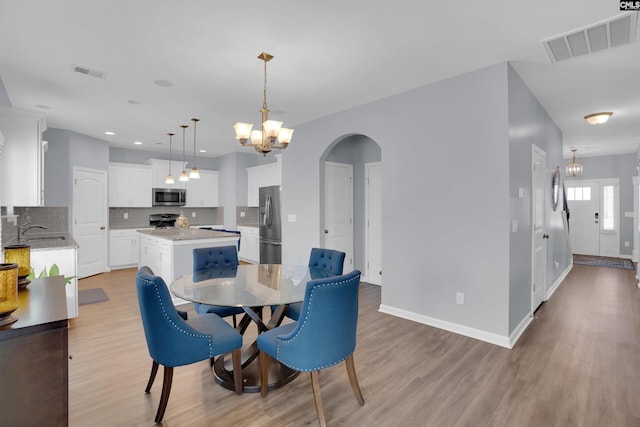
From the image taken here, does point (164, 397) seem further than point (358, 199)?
No

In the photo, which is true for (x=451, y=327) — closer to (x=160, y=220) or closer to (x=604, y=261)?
(x=604, y=261)

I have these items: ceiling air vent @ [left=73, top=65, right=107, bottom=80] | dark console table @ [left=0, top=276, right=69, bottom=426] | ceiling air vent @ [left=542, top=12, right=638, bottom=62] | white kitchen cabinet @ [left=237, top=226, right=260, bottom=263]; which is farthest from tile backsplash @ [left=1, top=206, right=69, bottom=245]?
ceiling air vent @ [left=542, top=12, right=638, bottom=62]

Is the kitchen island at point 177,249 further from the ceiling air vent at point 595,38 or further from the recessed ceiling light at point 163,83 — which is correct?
the ceiling air vent at point 595,38

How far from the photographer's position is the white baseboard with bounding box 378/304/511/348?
3053 mm

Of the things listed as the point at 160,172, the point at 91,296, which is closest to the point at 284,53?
the point at 91,296

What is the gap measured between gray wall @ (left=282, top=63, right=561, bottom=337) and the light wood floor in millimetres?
434

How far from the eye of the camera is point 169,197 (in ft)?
24.6

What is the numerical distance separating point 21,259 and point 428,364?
2.88 metres

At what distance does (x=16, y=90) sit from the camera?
3.73 m

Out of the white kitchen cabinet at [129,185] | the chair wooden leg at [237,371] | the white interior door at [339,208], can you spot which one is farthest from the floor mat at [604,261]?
the white kitchen cabinet at [129,185]

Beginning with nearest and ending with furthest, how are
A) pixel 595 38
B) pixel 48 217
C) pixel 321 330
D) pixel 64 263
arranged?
pixel 321 330, pixel 595 38, pixel 64 263, pixel 48 217

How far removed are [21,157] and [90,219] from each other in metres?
3.08

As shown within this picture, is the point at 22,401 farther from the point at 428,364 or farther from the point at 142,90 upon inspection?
the point at 142,90

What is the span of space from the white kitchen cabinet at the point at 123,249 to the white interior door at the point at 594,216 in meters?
10.8
